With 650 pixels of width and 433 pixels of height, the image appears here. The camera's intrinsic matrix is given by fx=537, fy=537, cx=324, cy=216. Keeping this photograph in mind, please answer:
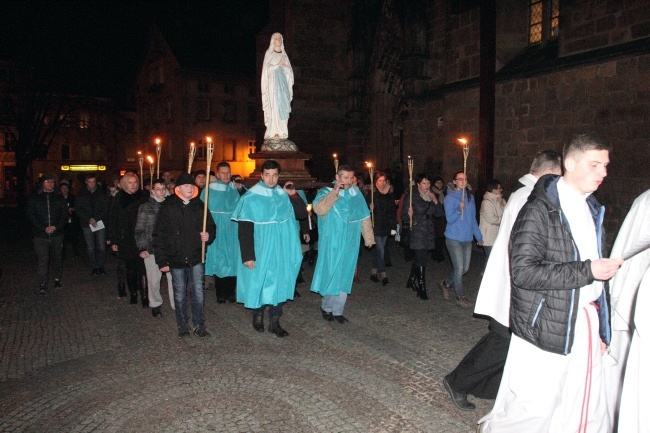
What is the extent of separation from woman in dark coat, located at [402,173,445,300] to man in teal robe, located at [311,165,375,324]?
1.69 m

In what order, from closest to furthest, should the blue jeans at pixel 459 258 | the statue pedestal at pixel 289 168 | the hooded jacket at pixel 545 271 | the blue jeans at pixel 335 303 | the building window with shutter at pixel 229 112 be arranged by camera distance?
1. the hooded jacket at pixel 545 271
2. the blue jeans at pixel 335 303
3. the blue jeans at pixel 459 258
4. the statue pedestal at pixel 289 168
5. the building window with shutter at pixel 229 112

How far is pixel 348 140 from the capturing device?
2273 centimetres

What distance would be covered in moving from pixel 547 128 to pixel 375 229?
19.8 ft

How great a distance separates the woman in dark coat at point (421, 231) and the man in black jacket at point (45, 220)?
19.5 feet

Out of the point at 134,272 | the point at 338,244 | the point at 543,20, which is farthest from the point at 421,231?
the point at 543,20

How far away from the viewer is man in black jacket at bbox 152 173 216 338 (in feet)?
21.2

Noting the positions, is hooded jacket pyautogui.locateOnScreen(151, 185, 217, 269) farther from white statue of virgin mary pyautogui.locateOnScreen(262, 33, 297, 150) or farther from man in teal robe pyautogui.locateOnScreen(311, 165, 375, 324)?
white statue of virgin mary pyautogui.locateOnScreen(262, 33, 297, 150)

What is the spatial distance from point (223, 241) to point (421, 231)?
3.18 meters

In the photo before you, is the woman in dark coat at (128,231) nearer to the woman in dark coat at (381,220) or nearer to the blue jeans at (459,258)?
the woman in dark coat at (381,220)

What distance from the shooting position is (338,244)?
697cm

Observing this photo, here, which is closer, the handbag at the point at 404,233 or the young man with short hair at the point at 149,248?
the young man with short hair at the point at 149,248

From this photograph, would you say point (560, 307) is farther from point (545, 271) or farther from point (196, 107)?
point (196, 107)

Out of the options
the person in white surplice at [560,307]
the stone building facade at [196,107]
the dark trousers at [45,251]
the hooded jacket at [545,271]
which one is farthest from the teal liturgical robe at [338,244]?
the stone building facade at [196,107]

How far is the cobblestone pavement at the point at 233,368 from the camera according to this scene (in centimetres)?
435
